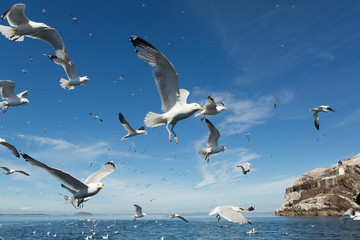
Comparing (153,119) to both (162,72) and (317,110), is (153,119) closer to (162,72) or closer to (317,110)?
(162,72)

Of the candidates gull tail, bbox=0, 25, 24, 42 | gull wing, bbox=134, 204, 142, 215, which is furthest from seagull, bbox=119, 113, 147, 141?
gull wing, bbox=134, 204, 142, 215

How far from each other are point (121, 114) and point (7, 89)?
5.91 m

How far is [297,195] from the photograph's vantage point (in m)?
78.2

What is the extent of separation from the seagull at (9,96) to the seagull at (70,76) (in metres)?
2.16

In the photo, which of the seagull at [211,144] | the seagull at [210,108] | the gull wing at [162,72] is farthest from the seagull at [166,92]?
the seagull at [211,144]

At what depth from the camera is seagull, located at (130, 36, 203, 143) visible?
7293 millimetres

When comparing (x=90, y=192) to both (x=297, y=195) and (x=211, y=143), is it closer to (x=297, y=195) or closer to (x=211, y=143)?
(x=211, y=143)

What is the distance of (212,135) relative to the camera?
1465 centimetres

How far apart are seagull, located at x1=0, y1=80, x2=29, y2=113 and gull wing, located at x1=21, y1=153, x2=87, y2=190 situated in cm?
807

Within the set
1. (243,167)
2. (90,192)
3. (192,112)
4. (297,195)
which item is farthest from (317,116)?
(297,195)

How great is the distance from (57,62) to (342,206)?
2703 inches

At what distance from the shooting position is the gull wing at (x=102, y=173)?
380 inches

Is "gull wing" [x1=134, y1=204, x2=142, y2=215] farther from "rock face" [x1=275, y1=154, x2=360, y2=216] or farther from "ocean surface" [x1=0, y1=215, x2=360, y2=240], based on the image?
"rock face" [x1=275, y1=154, x2=360, y2=216]

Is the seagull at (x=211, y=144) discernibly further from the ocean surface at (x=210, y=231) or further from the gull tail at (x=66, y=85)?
the ocean surface at (x=210, y=231)
